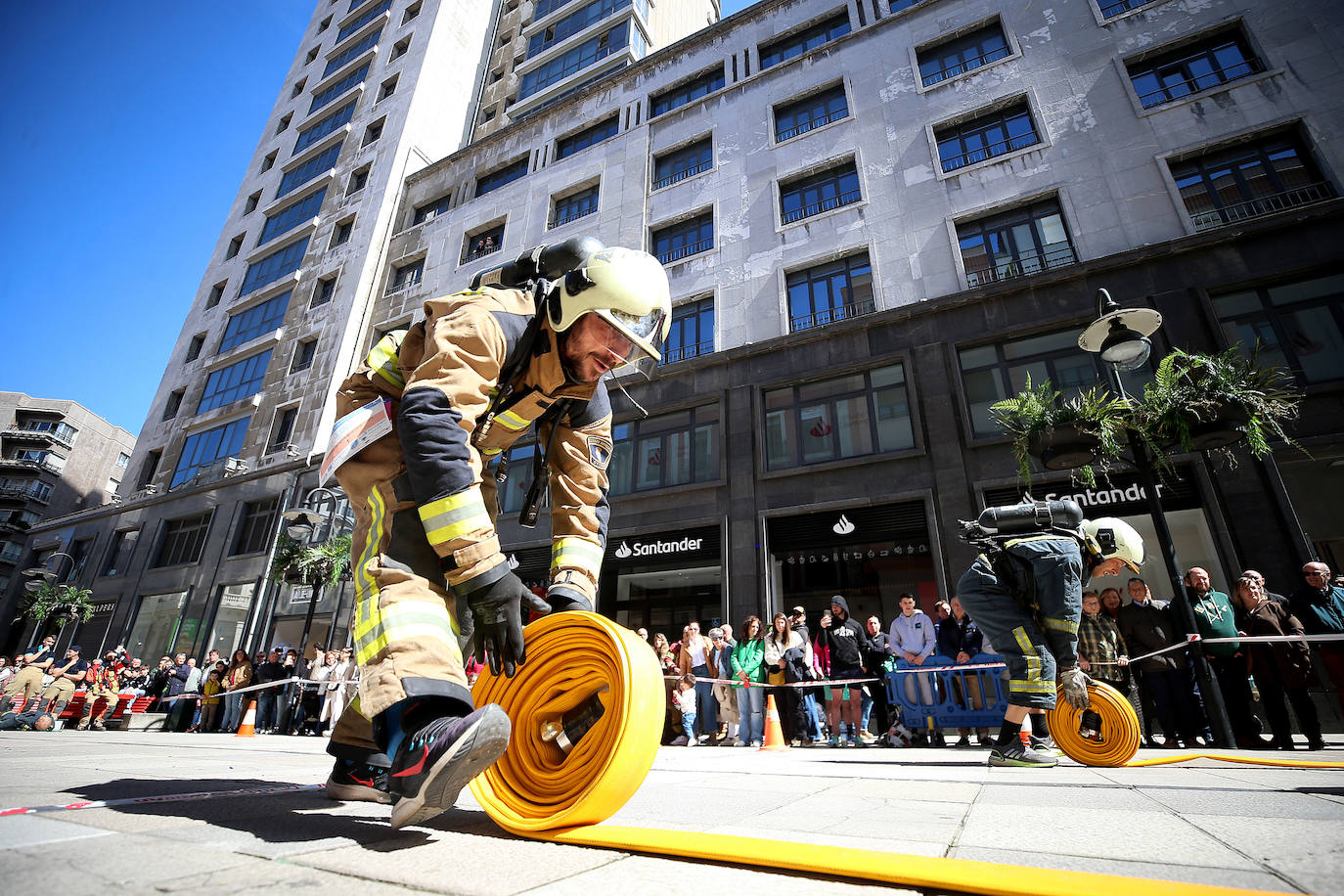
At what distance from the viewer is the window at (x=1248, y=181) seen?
482 inches

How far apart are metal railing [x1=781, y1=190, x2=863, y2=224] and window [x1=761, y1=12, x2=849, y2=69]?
580cm

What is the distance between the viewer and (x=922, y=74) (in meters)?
17.2

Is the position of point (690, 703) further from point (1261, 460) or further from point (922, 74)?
point (922, 74)

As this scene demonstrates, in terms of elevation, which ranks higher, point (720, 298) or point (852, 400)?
point (720, 298)

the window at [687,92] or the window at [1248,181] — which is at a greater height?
the window at [687,92]

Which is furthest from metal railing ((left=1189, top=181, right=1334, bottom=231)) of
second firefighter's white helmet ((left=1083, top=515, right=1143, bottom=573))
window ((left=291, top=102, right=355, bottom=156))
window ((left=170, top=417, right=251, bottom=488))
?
window ((left=291, top=102, right=355, bottom=156))

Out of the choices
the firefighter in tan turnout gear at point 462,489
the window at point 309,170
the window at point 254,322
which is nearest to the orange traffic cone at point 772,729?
the firefighter in tan turnout gear at point 462,489

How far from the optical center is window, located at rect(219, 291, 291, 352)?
28.9 meters

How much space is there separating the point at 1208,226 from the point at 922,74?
28.1 ft

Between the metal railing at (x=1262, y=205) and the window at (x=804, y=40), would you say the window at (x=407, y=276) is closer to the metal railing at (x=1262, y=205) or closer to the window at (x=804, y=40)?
the window at (x=804, y=40)

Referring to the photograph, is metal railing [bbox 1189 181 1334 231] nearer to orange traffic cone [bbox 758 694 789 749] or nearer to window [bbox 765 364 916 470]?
window [bbox 765 364 916 470]

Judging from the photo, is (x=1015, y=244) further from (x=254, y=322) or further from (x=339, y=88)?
(x=339, y=88)

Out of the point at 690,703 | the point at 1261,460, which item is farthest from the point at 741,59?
the point at 690,703

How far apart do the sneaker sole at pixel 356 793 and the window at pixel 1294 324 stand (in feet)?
47.8
